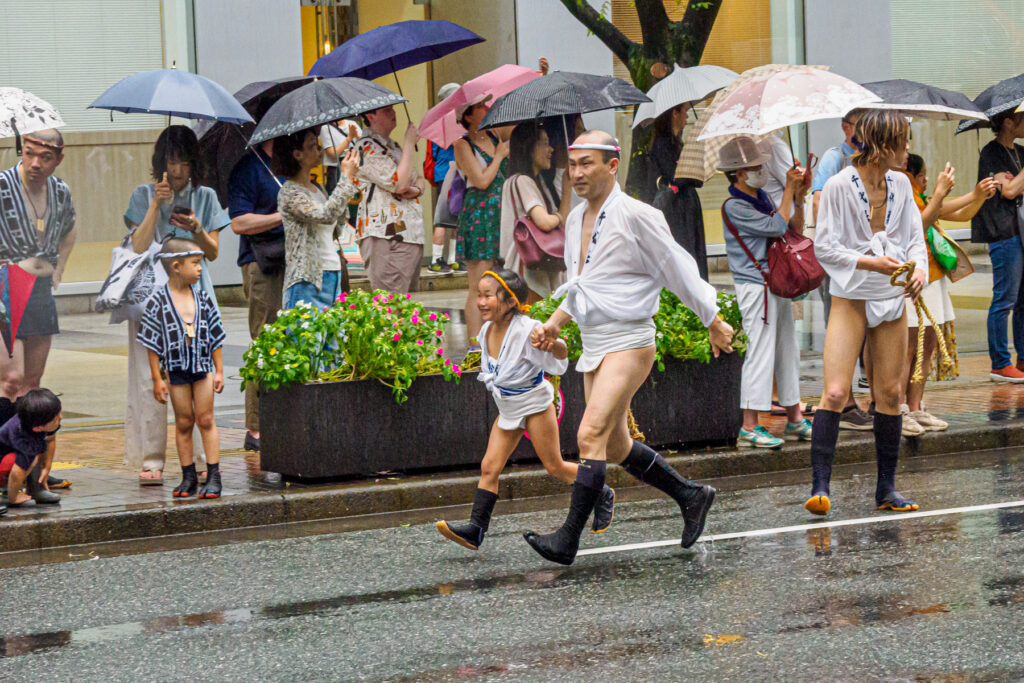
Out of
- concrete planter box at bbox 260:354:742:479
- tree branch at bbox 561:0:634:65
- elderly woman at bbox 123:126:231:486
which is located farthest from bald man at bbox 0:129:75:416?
tree branch at bbox 561:0:634:65

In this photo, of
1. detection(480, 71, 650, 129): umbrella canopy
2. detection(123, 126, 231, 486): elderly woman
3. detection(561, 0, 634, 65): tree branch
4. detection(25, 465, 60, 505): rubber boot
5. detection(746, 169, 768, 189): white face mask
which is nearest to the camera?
detection(25, 465, 60, 505): rubber boot

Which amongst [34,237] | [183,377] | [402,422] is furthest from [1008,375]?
[34,237]

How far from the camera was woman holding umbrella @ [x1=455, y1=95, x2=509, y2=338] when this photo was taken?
37.1 ft

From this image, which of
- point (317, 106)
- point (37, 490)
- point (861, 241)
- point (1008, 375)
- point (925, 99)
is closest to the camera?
point (861, 241)

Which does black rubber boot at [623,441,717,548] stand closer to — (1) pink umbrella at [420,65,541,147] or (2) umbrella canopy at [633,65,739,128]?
(2) umbrella canopy at [633,65,739,128]

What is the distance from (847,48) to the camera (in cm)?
1733

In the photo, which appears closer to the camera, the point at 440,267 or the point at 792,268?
the point at 792,268

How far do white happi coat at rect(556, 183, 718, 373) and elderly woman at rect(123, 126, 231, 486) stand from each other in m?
3.02

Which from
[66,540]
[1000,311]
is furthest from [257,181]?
[1000,311]

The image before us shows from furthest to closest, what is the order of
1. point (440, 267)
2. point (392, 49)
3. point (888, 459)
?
point (440, 267)
point (392, 49)
point (888, 459)

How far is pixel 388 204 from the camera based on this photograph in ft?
37.3

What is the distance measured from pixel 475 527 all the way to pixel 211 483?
199cm

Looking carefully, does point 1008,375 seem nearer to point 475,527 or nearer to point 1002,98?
point 1002,98

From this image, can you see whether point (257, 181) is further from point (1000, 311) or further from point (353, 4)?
point (353, 4)
